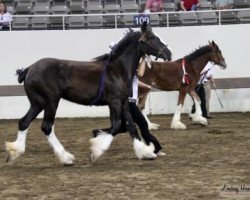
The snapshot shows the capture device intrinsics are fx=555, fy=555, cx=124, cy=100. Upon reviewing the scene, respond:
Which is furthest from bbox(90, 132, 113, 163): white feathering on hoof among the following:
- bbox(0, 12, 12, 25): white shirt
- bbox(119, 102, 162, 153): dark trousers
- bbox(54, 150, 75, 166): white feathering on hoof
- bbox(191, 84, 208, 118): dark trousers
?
bbox(0, 12, 12, 25): white shirt

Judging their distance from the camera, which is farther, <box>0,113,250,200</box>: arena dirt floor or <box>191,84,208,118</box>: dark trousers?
<box>191,84,208,118</box>: dark trousers

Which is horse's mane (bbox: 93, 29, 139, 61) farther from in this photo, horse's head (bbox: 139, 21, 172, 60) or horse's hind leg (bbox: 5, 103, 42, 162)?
horse's hind leg (bbox: 5, 103, 42, 162)

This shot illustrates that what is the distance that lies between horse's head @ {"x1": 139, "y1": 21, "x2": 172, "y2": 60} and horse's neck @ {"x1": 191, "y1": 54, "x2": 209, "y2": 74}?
4885 mm

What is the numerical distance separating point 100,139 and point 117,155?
1.37m


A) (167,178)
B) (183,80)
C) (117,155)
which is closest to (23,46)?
(183,80)

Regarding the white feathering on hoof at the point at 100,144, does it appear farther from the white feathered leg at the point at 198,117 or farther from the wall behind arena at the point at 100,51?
the wall behind arena at the point at 100,51

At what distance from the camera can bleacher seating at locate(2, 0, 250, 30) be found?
658 inches

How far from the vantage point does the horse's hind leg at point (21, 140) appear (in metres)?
7.92

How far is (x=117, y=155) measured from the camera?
9.06 metres

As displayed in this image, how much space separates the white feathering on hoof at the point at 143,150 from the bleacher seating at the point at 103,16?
8.08 metres

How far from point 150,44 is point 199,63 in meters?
5.20

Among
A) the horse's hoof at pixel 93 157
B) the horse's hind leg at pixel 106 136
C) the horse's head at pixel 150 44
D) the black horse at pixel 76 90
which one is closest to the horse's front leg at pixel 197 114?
the horse's head at pixel 150 44

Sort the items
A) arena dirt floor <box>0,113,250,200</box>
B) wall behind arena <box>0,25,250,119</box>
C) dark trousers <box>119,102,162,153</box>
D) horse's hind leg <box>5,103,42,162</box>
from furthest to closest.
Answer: wall behind arena <box>0,25,250,119</box>
dark trousers <box>119,102,162,153</box>
horse's hind leg <box>5,103,42,162</box>
arena dirt floor <box>0,113,250,200</box>

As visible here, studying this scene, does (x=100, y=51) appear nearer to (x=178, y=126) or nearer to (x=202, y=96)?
(x=202, y=96)
